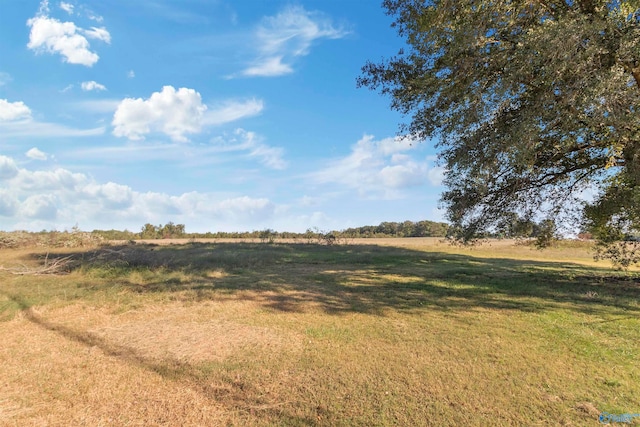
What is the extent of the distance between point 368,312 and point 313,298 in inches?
88.5

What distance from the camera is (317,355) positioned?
6.09 m

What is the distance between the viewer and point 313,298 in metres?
10.6

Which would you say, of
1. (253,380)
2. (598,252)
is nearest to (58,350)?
(253,380)

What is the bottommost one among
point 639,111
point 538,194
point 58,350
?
point 58,350

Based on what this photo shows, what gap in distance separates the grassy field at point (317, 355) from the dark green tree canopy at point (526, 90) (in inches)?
150

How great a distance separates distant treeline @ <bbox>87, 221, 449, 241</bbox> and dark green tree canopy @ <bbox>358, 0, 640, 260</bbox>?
23913 mm

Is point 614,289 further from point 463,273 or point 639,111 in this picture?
point 639,111

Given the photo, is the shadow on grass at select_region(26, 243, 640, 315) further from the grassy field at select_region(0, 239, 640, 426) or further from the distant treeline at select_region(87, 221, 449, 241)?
→ the distant treeline at select_region(87, 221, 449, 241)

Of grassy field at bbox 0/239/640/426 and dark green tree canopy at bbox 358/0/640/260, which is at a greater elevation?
dark green tree canopy at bbox 358/0/640/260

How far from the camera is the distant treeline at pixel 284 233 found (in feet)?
127
